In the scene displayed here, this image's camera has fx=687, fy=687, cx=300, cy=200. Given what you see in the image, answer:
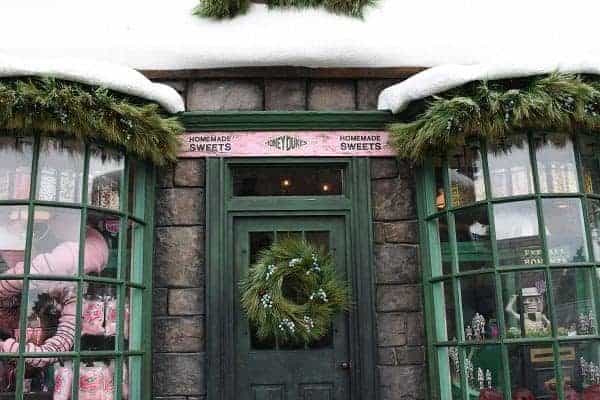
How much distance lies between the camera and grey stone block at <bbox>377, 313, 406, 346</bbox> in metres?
4.43

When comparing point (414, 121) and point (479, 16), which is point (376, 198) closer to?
point (414, 121)

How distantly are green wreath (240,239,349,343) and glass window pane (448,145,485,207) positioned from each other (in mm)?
940

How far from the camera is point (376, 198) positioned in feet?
15.2

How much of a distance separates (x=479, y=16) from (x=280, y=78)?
1.47 m

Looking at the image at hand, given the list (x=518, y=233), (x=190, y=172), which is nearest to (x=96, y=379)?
(x=190, y=172)

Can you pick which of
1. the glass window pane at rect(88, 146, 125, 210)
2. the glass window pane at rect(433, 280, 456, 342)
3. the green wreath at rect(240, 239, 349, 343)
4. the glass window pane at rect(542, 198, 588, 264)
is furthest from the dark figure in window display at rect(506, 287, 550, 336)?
the glass window pane at rect(88, 146, 125, 210)

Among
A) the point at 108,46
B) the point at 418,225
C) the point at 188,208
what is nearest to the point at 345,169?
the point at 418,225

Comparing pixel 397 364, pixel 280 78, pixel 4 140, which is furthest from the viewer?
pixel 280 78

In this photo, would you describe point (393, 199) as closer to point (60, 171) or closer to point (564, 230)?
point (564, 230)

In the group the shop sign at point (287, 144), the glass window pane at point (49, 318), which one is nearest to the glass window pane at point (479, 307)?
the shop sign at point (287, 144)

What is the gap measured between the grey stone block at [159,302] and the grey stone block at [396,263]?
1.39 m

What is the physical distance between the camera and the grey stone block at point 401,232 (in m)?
4.57

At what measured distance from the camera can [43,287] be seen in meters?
3.93

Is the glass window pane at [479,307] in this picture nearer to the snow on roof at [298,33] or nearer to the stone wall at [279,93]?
the stone wall at [279,93]
